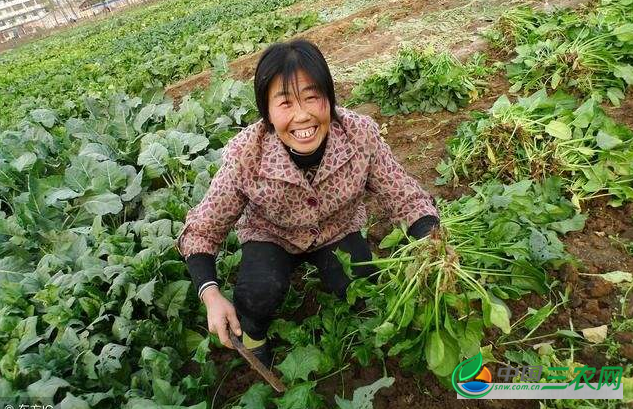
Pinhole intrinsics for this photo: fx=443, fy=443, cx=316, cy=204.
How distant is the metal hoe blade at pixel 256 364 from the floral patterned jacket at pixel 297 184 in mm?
392

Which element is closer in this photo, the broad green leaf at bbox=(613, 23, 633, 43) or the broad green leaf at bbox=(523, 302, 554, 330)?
the broad green leaf at bbox=(523, 302, 554, 330)

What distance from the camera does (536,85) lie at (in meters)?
3.58

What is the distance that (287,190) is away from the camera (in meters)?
1.78

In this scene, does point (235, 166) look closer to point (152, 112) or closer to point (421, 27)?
point (152, 112)

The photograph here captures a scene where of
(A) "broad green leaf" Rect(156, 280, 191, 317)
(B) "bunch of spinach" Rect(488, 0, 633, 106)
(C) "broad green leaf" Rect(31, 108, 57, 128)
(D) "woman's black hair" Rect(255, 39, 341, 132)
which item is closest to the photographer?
(D) "woman's black hair" Rect(255, 39, 341, 132)

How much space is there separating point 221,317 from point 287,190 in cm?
55

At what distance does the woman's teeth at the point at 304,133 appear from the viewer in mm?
1637

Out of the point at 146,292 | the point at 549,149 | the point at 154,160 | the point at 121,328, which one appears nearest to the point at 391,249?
the point at 549,149

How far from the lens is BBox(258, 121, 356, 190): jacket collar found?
173 centimetres

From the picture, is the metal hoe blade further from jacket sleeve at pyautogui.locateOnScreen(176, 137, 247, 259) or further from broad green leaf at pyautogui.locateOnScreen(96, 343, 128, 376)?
broad green leaf at pyautogui.locateOnScreen(96, 343, 128, 376)

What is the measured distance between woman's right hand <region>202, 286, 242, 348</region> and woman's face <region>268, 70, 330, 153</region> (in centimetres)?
66

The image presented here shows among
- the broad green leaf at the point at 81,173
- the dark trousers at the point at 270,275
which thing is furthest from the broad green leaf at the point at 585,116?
the broad green leaf at the point at 81,173

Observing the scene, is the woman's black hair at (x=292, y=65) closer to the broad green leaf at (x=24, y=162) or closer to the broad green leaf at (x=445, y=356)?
the broad green leaf at (x=445, y=356)

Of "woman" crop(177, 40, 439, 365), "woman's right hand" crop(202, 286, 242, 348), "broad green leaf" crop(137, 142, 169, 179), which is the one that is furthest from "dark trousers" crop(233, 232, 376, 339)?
"broad green leaf" crop(137, 142, 169, 179)
